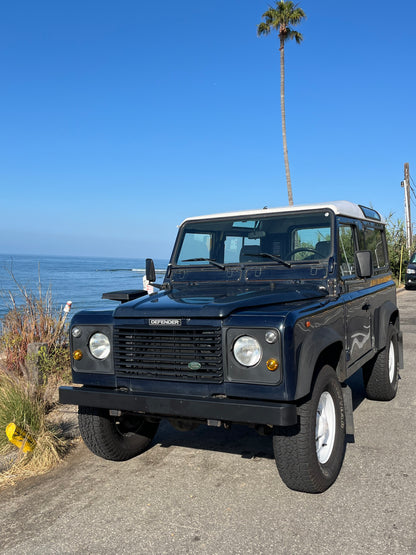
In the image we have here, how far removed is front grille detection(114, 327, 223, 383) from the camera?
3.34 m

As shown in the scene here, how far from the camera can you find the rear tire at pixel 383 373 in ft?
18.6

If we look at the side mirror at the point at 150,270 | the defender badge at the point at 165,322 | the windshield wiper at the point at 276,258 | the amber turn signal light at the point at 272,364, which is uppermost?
the windshield wiper at the point at 276,258

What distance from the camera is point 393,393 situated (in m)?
6.04

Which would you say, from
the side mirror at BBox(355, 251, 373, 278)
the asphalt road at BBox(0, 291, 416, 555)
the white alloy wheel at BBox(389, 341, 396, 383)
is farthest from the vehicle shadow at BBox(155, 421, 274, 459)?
the white alloy wheel at BBox(389, 341, 396, 383)

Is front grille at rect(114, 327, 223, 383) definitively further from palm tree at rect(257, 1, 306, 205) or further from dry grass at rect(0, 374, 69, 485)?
palm tree at rect(257, 1, 306, 205)

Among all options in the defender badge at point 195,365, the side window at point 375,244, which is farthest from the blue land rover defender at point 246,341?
the side window at point 375,244

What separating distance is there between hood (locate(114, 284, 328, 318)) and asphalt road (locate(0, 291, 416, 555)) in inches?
46.8

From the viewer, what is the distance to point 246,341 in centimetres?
326

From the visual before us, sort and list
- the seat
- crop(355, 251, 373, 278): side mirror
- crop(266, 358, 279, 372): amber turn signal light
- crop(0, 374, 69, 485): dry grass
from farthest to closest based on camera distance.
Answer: the seat, crop(355, 251, 373, 278): side mirror, crop(0, 374, 69, 485): dry grass, crop(266, 358, 279, 372): amber turn signal light

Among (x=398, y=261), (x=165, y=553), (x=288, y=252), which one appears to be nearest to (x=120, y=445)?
(x=165, y=553)

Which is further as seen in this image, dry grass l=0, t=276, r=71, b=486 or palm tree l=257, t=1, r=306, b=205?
palm tree l=257, t=1, r=306, b=205

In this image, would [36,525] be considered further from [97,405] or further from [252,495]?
[252,495]

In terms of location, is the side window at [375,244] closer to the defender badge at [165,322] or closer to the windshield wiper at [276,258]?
the windshield wiper at [276,258]

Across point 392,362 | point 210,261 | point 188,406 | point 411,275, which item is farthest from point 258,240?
point 411,275
